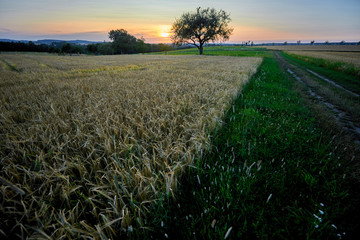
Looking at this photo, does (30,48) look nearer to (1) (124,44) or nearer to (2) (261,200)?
(1) (124,44)

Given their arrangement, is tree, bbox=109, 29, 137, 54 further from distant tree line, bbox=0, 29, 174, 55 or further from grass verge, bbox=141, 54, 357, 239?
grass verge, bbox=141, 54, 357, 239

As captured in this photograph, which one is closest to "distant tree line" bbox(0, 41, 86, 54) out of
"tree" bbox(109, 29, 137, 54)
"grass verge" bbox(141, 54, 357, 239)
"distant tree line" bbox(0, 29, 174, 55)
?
"distant tree line" bbox(0, 29, 174, 55)

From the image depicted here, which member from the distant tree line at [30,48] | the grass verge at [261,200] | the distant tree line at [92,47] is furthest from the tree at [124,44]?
the grass verge at [261,200]

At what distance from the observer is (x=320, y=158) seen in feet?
8.25

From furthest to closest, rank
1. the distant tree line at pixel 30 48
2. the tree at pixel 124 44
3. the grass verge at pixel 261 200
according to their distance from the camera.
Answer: the tree at pixel 124 44
the distant tree line at pixel 30 48
the grass verge at pixel 261 200

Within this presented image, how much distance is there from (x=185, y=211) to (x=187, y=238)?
27cm

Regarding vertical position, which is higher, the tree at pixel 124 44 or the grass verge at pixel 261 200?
the tree at pixel 124 44

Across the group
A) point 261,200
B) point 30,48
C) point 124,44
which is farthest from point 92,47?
point 261,200

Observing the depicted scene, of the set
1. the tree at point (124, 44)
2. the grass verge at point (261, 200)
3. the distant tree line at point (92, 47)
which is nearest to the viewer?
the grass verge at point (261, 200)

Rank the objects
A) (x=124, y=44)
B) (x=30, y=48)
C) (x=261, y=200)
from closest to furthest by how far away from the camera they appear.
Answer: (x=261, y=200) < (x=30, y=48) < (x=124, y=44)

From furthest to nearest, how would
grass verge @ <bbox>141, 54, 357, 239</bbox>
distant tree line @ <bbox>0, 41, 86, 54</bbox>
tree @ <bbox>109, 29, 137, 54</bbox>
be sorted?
tree @ <bbox>109, 29, 137, 54</bbox>, distant tree line @ <bbox>0, 41, 86, 54</bbox>, grass verge @ <bbox>141, 54, 357, 239</bbox>

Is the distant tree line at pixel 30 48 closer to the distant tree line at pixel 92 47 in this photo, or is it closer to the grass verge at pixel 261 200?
the distant tree line at pixel 92 47

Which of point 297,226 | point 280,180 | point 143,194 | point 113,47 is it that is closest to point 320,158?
point 280,180

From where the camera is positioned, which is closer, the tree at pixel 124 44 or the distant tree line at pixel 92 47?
the distant tree line at pixel 92 47
